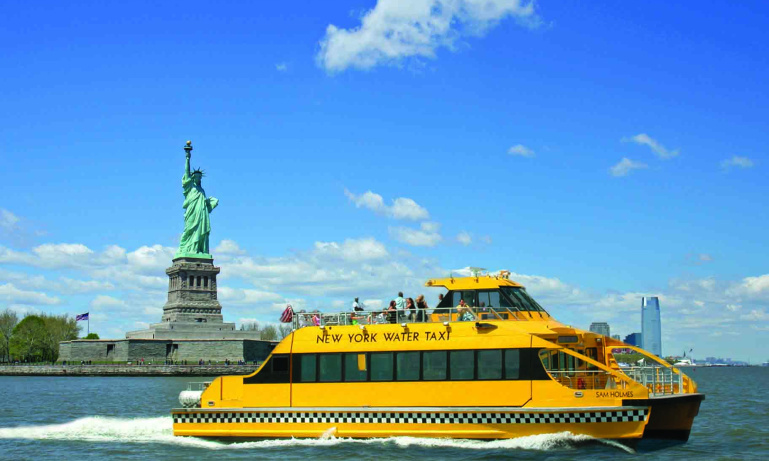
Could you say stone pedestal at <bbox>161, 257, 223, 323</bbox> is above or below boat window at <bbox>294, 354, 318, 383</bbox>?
above

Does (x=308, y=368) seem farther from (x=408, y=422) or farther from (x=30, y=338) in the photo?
(x=30, y=338)

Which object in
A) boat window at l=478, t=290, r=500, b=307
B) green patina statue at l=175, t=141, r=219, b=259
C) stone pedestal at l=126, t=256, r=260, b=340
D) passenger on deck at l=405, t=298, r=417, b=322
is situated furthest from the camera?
green patina statue at l=175, t=141, r=219, b=259

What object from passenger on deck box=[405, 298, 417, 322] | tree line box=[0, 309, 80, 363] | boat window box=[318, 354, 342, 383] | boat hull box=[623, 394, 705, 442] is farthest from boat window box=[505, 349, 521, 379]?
tree line box=[0, 309, 80, 363]

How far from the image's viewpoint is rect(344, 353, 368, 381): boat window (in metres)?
22.3

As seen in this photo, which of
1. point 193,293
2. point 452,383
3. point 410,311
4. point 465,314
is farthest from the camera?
point 193,293

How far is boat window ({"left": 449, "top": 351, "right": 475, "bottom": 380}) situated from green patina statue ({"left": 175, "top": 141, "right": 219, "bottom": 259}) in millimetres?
81068

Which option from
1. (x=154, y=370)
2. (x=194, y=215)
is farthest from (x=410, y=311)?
(x=194, y=215)

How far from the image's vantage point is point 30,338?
339 ft

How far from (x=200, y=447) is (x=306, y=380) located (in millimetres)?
3335

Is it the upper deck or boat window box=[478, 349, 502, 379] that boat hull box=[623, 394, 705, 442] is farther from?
the upper deck

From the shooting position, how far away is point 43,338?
103250 millimetres

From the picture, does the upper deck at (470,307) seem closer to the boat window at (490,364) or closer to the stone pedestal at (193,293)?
the boat window at (490,364)

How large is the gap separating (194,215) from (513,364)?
276ft

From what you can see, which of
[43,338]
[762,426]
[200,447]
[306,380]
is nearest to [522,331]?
[306,380]
